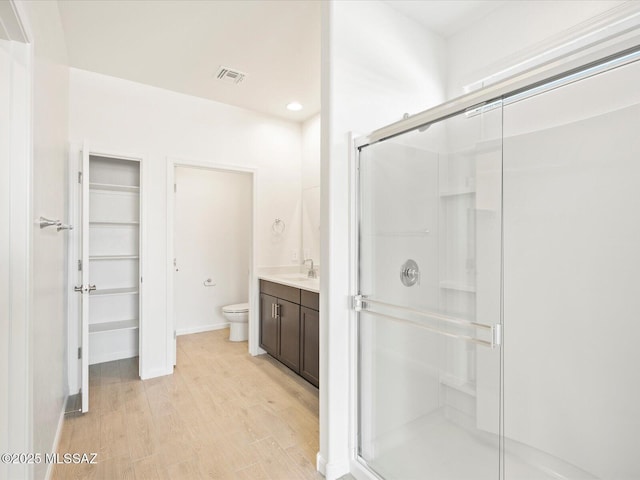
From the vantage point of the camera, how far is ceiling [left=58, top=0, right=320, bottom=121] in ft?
7.00

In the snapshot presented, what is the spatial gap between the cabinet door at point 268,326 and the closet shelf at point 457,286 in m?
2.14

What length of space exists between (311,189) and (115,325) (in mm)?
2471

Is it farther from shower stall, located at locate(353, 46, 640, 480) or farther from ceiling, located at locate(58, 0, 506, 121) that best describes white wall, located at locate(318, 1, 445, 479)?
ceiling, located at locate(58, 0, 506, 121)

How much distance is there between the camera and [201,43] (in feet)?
8.23

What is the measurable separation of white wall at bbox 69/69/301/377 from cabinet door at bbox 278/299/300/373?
812 millimetres

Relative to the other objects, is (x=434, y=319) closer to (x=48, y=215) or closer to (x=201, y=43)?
(x=48, y=215)

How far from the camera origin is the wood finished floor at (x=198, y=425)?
1.82 m

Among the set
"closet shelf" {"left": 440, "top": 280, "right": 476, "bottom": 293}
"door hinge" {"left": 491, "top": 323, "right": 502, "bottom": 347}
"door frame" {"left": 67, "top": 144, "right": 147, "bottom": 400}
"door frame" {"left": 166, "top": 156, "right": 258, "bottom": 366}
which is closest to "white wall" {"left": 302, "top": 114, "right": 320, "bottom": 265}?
"door frame" {"left": 166, "top": 156, "right": 258, "bottom": 366}

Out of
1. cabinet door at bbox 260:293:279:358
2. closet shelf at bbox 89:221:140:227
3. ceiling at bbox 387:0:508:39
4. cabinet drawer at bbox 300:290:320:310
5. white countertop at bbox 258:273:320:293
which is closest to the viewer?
ceiling at bbox 387:0:508:39

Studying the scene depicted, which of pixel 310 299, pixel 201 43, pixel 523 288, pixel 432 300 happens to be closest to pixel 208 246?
pixel 310 299

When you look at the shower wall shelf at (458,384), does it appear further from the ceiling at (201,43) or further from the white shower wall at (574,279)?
the ceiling at (201,43)

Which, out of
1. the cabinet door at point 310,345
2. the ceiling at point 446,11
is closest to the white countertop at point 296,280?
the cabinet door at point 310,345

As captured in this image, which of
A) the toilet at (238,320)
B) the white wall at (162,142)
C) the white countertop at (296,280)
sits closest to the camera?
the white countertop at (296,280)

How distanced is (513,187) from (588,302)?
607 millimetres
